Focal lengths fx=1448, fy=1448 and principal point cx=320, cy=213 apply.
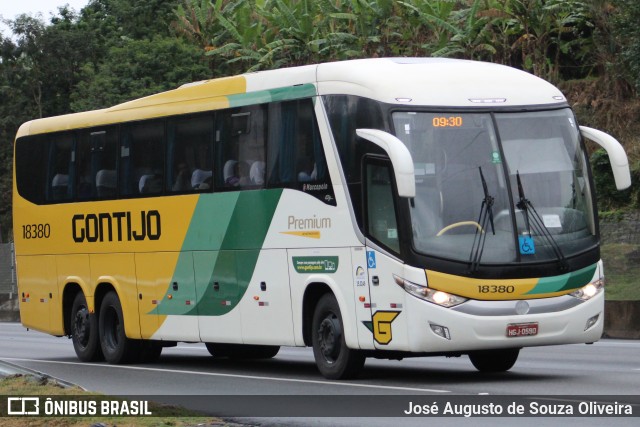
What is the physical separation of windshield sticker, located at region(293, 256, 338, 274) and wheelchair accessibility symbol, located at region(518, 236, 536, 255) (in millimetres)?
2220

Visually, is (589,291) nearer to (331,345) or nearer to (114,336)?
(331,345)

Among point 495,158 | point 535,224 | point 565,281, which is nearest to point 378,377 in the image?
point 565,281

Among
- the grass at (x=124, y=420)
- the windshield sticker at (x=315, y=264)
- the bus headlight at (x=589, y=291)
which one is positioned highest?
the windshield sticker at (x=315, y=264)

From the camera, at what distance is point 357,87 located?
1595cm

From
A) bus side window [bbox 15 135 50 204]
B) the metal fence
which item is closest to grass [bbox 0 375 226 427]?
bus side window [bbox 15 135 50 204]

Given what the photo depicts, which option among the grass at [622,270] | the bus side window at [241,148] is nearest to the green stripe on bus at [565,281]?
the bus side window at [241,148]

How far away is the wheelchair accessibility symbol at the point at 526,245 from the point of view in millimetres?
15062

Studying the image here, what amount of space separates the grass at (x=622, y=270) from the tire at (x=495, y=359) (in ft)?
33.3

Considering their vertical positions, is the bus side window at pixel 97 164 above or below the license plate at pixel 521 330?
above

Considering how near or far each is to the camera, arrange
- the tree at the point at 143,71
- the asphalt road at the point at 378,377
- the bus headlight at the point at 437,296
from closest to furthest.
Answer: the asphalt road at the point at 378,377 → the bus headlight at the point at 437,296 → the tree at the point at 143,71

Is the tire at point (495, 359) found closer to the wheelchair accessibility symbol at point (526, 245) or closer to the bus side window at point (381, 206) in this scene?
the wheelchair accessibility symbol at point (526, 245)

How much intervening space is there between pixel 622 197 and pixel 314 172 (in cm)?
2108

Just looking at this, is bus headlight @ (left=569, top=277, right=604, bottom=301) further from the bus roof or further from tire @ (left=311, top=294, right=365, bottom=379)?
tire @ (left=311, top=294, right=365, bottom=379)

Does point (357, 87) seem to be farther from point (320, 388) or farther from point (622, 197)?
point (622, 197)
